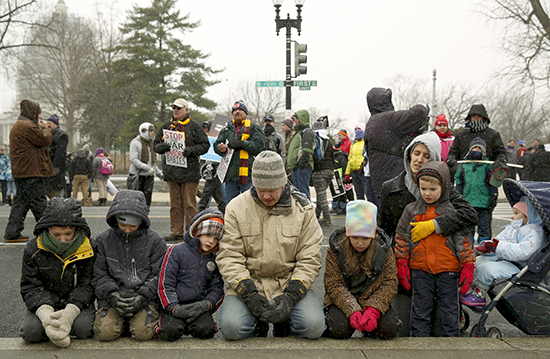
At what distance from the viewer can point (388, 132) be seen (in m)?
4.59

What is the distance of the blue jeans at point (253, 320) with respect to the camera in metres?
3.13

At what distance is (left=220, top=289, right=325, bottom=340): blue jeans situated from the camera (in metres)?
3.13

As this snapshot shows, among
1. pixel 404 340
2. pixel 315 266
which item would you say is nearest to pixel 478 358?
pixel 404 340

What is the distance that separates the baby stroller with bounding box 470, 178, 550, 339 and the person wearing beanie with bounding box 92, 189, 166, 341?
249cm

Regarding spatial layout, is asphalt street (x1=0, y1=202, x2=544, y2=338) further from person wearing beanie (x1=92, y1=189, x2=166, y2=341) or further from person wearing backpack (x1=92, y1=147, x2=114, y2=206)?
person wearing backpack (x1=92, y1=147, x2=114, y2=206)

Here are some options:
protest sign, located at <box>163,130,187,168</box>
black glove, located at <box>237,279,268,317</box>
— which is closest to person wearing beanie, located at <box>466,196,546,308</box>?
black glove, located at <box>237,279,268,317</box>

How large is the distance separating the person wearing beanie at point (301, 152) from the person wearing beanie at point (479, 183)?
10.2ft

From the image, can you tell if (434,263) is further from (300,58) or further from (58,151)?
(300,58)

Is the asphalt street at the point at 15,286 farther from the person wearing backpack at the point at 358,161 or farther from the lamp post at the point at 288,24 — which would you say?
the lamp post at the point at 288,24

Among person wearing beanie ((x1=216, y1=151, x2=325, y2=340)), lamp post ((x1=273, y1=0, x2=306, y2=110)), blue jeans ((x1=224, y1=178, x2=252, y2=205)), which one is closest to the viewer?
person wearing beanie ((x1=216, y1=151, x2=325, y2=340))

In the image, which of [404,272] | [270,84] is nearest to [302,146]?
[270,84]

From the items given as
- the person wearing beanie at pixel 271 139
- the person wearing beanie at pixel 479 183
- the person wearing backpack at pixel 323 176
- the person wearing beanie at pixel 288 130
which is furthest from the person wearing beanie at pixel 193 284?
the person wearing beanie at pixel 288 130

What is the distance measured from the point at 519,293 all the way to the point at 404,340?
950 mm

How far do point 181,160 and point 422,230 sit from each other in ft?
14.2
